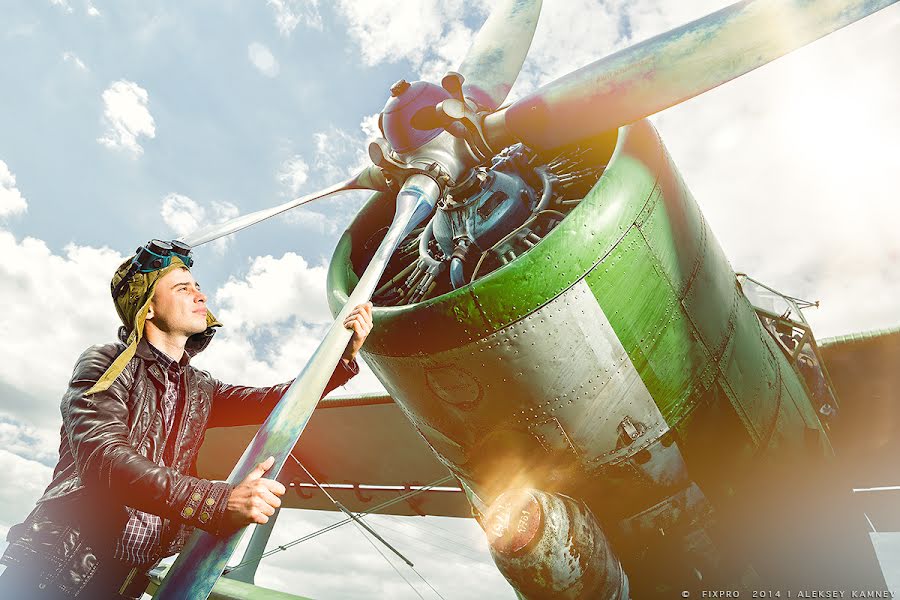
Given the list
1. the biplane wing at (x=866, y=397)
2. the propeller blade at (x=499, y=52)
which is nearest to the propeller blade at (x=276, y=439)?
the propeller blade at (x=499, y=52)

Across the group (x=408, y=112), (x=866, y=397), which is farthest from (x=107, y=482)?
(x=866, y=397)

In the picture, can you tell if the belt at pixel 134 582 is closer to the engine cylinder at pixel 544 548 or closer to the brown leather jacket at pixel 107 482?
the brown leather jacket at pixel 107 482

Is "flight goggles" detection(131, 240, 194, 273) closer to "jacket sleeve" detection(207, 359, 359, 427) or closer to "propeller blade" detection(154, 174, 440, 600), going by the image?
"jacket sleeve" detection(207, 359, 359, 427)

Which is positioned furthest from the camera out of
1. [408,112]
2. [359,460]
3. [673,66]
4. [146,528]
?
[359,460]

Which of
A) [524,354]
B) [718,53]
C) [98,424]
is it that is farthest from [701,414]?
[98,424]

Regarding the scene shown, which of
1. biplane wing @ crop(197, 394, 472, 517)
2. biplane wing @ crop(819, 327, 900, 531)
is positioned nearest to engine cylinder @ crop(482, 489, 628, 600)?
biplane wing @ crop(819, 327, 900, 531)

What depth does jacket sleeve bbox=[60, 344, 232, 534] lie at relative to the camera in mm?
1438

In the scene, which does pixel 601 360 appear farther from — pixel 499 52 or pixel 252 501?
pixel 499 52

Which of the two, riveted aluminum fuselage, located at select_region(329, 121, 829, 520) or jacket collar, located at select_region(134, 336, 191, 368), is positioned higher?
riveted aluminum fuselage, located at select_region(329, 121, 829, 520)

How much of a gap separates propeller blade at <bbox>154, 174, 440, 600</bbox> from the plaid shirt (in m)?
0.31

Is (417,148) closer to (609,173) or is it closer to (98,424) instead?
(609,173)

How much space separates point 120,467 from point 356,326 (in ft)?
3.76

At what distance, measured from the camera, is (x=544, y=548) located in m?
2.80

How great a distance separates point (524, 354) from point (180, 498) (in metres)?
2.13
